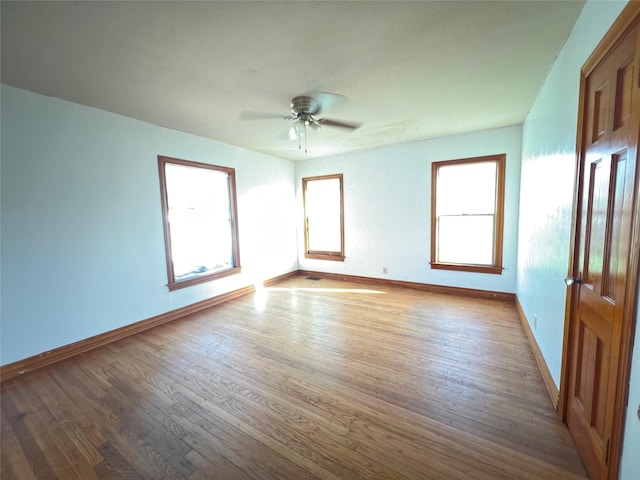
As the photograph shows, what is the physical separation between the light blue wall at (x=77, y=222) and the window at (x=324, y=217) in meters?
2.36

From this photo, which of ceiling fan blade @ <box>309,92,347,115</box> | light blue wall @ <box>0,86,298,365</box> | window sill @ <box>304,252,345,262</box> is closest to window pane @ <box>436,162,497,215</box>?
window sill @ <box>304,252,345,262</box>

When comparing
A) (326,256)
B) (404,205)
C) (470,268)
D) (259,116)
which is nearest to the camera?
(259,116)

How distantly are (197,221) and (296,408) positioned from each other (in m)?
2.98

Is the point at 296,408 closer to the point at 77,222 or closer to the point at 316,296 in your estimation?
the point at 316,296

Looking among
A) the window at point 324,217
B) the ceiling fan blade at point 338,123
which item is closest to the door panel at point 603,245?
the ceiling fan blade at point 338,123

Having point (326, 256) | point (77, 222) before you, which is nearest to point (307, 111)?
point (77, 222)

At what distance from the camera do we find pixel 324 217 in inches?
219

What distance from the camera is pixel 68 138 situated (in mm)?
2598

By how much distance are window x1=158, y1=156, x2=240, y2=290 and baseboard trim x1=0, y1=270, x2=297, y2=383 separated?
0.35 m

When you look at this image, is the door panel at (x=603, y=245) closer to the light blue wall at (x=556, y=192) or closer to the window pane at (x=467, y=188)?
the light blue wall at (x=556, y=192)

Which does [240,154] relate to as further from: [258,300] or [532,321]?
[532,321]

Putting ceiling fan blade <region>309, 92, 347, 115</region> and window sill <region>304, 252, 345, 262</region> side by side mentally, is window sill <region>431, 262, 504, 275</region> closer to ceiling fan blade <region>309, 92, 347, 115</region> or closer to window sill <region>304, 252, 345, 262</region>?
window sill <region>304, 252, 345, 262</region>

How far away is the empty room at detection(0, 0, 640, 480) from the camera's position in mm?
1421

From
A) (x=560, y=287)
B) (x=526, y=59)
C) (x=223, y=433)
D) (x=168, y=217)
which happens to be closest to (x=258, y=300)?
(x=168, y=217)
